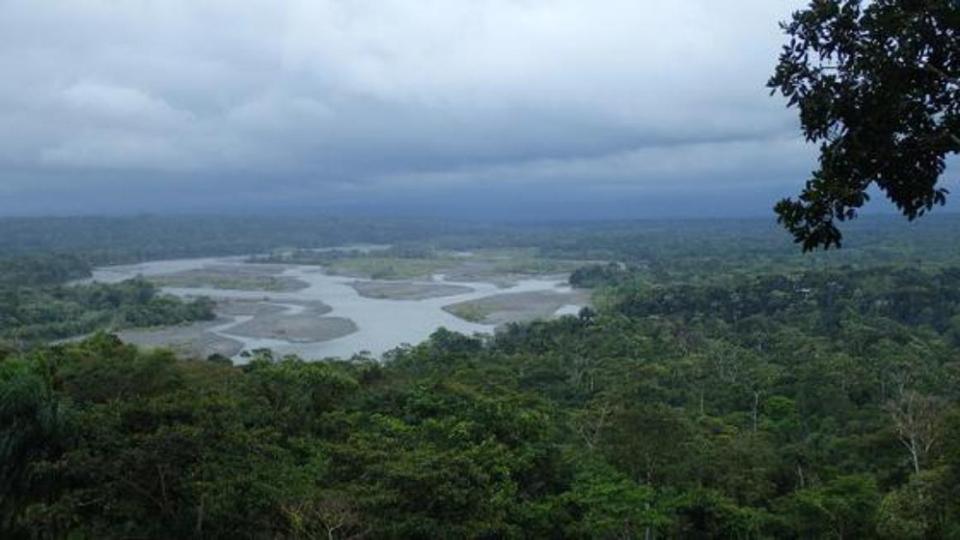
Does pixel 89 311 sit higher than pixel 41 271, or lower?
lower

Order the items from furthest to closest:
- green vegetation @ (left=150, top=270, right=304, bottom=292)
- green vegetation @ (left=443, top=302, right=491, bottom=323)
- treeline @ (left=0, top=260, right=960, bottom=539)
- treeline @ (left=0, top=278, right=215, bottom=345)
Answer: green vegetation @ (left=150, top=270, right=304, bottom=292)
green vegetation @ (left=443, top=302, right=491, bottom=323)
treeline @ (left=0, top=278, right=215, bottom=345)
treeline @ (left=0, top=260, right=960, bottom=539)

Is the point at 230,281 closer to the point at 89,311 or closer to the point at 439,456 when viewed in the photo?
the point at 89,311

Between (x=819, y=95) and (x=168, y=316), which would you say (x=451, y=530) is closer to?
(x=819, y=95)

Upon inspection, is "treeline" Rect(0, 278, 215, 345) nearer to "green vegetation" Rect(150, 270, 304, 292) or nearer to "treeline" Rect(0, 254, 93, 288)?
"green vegetation" Rect(150, 270, 304, 292)

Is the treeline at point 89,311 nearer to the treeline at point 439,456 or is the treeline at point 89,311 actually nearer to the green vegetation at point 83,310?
the green vegetation at point 83,310

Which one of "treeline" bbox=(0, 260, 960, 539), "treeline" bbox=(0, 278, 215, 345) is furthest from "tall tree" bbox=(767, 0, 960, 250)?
"treeline" bbox=(0, 278, 215, 345)

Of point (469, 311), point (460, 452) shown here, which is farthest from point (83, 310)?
point (460, 452)
